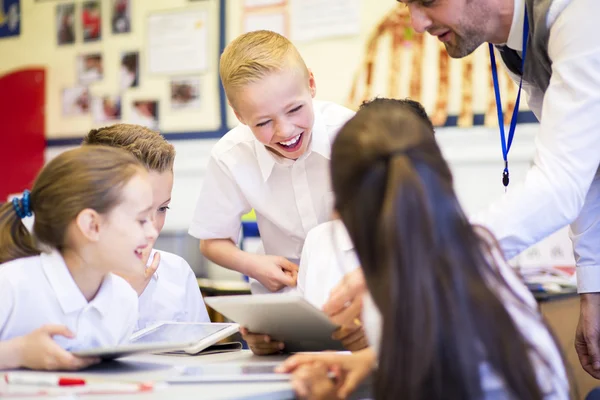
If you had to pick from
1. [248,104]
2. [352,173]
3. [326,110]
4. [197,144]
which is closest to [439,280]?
[352,173]

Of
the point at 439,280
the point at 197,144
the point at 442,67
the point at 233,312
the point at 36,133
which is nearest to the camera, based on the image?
the point at 439,280

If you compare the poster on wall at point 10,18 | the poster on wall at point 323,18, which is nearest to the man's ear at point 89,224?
the poster on wall at point 323,18

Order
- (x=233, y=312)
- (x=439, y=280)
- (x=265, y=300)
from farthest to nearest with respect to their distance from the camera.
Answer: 1. (x=233, y=312)
2. (x=265, y=300)
3. (x=439, y=280)

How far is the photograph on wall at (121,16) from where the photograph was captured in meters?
4.27

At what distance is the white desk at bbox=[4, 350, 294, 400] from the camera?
43.1 inches

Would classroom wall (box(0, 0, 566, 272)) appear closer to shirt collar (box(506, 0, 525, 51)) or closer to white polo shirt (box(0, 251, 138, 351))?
shirt collar (box(506, 0, 525, 51))

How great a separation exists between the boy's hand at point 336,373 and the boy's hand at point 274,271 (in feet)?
2.70

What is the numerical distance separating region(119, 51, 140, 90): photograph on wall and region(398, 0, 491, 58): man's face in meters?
2.78

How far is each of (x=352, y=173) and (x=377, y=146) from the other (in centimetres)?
5

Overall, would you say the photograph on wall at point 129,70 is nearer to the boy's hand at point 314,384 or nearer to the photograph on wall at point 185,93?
the photograph on wall at point 185,93

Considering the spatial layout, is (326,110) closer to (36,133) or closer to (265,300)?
(265,300)

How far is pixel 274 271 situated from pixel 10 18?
3339mm

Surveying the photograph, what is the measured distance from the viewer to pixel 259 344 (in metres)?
1.57

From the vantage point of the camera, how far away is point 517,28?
5.63 ft
